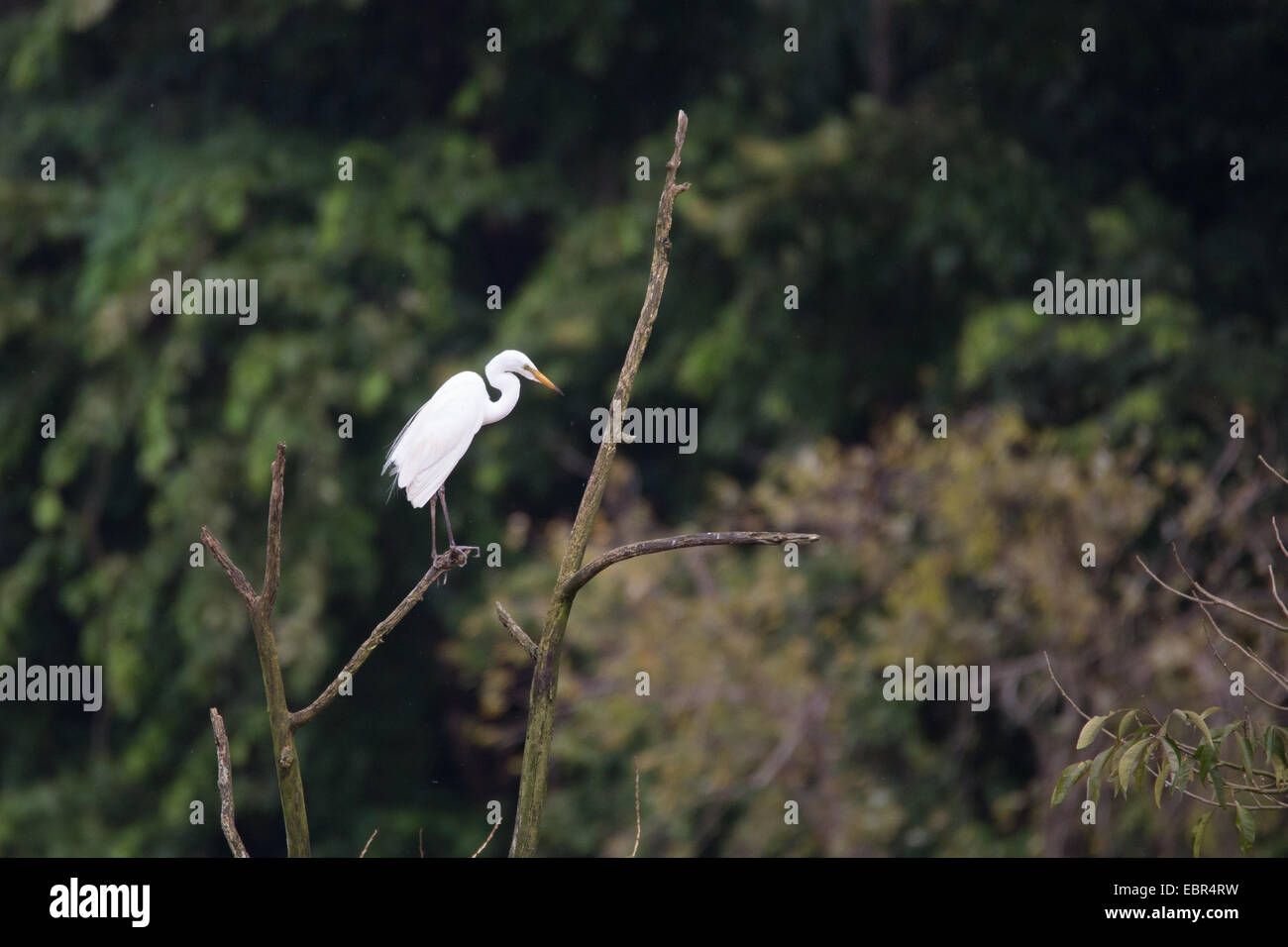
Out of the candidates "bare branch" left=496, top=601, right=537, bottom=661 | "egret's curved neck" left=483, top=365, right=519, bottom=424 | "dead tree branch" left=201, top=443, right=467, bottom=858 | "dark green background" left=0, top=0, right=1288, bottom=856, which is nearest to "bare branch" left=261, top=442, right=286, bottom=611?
"dead tree branch" left=201, top=443, right=467, bottom=858

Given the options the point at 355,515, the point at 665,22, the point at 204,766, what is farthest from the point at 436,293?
the point at 204,766

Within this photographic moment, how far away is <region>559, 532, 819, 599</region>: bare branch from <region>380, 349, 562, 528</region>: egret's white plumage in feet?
4.23

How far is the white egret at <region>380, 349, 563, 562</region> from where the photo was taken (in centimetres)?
376

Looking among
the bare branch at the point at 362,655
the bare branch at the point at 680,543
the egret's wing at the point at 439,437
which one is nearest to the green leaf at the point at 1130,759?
the bare branch at the point at 680,543

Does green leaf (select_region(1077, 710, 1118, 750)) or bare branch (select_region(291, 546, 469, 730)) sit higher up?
bare branch (select_region(291, 546, 469, 730))

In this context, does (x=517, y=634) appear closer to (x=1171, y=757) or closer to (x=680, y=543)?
(x=680, y=543)

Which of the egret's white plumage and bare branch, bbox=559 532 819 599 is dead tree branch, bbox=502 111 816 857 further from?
the egret's white plumage

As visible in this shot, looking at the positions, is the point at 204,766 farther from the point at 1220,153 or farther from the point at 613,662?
the point at 1220,153

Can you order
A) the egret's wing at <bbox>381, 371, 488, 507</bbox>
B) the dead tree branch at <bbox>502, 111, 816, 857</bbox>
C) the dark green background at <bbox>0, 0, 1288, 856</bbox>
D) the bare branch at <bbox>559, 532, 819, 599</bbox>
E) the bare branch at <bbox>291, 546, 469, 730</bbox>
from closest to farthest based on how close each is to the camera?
the bare branch at <bbox>559, 532, 819, 599</bbox> < the dead tree branch at <bbox>502, 111, 816, 857</bbox> < the bare branch at <bbox>291, 546, 469, 730</bbox> < the egret's wing at <bbox>381, 371, 488, 507</bbox> < the dark green background at <bbox>0, 0, 1288, 856</bbox>

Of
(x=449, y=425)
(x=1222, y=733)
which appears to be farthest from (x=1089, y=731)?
(x=449, y=425)

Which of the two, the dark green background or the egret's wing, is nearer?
the egret's wing

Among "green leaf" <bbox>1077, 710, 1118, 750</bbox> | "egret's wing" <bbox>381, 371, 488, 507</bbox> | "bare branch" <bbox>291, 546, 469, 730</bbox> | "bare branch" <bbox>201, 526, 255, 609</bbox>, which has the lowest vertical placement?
"green leaf" <bbox>1077, 710, 1118, 750</bbox>

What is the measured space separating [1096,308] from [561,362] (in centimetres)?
316

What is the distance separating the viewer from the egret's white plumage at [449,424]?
12.3ft
